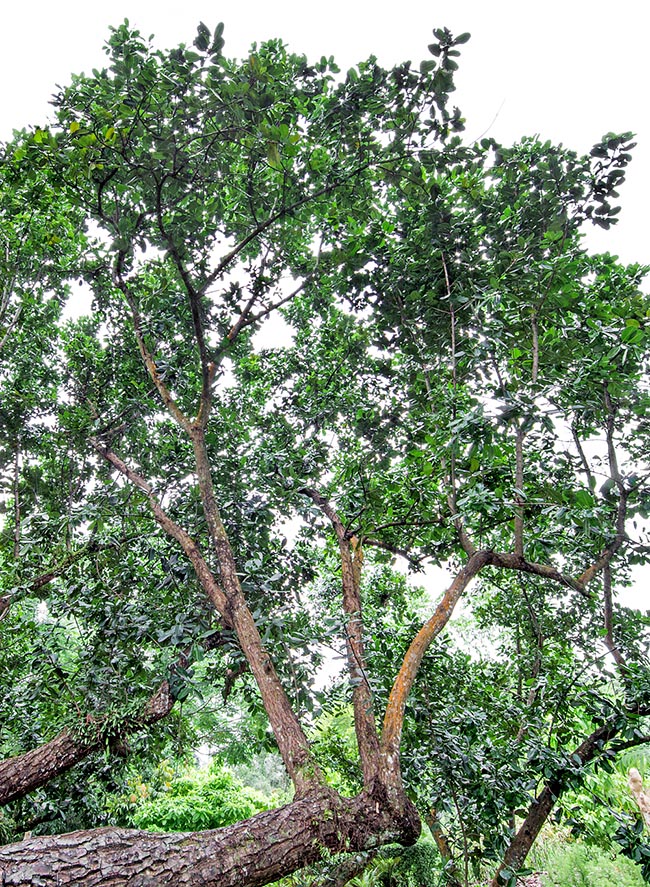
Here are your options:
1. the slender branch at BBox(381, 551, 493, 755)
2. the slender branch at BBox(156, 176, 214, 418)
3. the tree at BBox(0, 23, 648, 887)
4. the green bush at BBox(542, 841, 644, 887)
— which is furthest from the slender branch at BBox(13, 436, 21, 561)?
the green bush at BBox(542, 841, 644, 887)

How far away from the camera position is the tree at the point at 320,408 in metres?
2.25

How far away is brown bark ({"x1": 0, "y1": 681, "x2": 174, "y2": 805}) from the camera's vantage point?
3.09 m

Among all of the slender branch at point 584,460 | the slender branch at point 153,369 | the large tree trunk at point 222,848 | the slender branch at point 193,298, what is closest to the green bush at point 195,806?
the large tree trunk at point 222,848

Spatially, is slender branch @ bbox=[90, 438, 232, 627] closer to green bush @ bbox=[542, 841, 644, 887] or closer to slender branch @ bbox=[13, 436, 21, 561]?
slender branch @ bbox=[13, 436, 21, 561]

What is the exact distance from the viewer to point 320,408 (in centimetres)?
406

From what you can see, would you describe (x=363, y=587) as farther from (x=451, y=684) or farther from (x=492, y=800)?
(x=492, y=800)

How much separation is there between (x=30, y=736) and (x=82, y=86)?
459 centimetres

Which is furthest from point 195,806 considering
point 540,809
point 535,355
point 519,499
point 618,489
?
point 535,355

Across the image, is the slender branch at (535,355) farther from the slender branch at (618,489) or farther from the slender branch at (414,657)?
the slender branch at (414,657)

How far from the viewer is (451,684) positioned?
3.50 m

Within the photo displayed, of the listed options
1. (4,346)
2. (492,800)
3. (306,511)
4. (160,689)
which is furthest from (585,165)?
(4,346)

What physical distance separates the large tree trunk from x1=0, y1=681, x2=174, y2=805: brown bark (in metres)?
1.49

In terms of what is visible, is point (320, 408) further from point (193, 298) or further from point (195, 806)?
point (195, 806)

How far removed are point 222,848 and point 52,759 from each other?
2012mm
